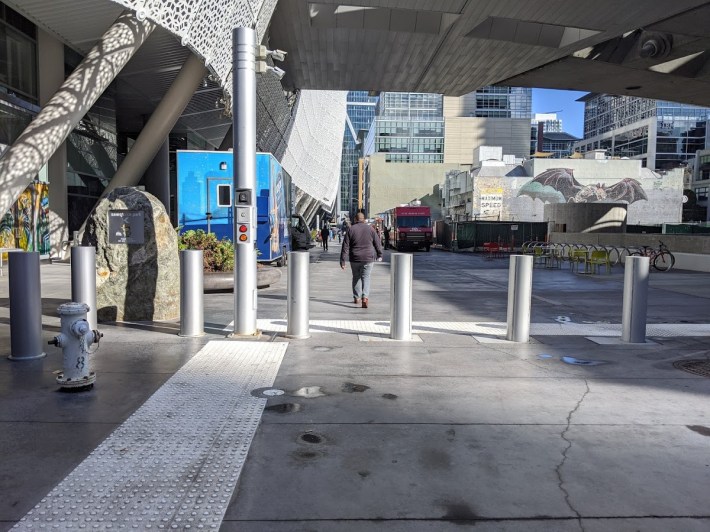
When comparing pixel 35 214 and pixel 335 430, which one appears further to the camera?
pixel 35 214

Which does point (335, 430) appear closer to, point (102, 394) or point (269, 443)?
point (269, 443)

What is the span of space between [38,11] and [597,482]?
20608 millimetres

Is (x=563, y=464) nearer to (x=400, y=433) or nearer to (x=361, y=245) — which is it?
(x=400, y=433)

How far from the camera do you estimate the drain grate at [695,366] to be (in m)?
6.08

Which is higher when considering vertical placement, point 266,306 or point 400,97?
point 400,97

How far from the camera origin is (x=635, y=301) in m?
7.47

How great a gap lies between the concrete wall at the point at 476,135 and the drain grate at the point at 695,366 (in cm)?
11291

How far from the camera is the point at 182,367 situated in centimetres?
596

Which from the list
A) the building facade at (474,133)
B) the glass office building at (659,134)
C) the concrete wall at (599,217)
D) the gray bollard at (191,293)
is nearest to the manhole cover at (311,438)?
the gray bollard at (191,293)

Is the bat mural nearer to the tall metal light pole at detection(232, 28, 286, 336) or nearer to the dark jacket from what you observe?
the dark jacket

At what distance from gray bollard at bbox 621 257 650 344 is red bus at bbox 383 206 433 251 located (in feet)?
101

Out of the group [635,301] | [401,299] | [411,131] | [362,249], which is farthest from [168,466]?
[411,131]

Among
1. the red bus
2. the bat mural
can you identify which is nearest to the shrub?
the red bus

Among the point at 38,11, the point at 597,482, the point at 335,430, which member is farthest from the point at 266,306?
the point at 38,11
